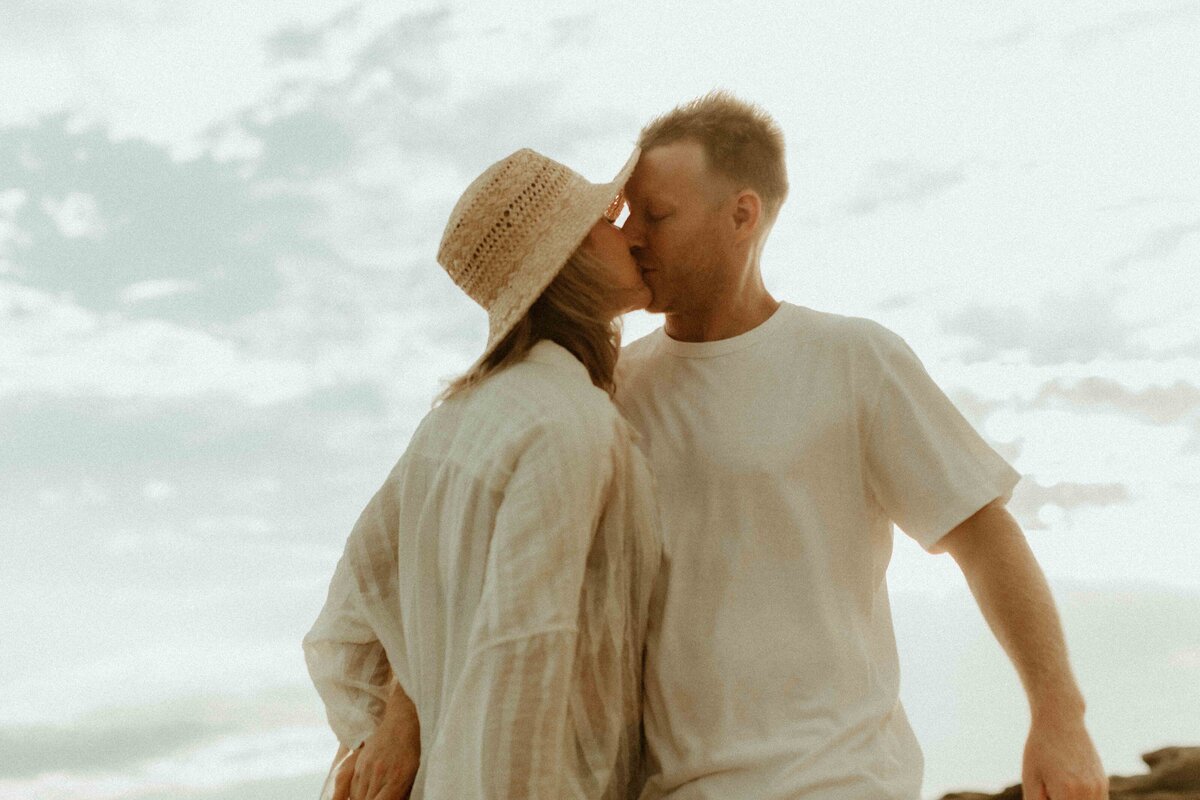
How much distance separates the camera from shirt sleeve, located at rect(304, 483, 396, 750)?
2.67m

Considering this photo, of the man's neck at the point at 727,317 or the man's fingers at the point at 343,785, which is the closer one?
the man's fingers at the point at 343,785

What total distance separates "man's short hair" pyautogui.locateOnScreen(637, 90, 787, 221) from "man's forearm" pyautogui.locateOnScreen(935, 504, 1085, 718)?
88 cm

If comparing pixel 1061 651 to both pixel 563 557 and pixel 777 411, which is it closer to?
pixel 777 411

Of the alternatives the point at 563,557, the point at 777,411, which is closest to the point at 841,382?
the point at 777,411

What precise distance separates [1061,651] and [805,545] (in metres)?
0.55

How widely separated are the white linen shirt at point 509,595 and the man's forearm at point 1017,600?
2.20ft

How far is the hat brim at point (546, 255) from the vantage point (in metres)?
2.49

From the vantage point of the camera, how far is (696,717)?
101 inches

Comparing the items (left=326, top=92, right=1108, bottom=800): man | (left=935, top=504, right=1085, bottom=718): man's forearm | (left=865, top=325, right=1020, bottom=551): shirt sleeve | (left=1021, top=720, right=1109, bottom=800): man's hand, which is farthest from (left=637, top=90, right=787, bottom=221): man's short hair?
(left=1021, top=720, right=1109, bottom=800): man's hand

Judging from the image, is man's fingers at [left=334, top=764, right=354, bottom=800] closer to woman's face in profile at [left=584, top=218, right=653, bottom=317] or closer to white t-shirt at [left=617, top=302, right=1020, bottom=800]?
white t-shirt at [left=617, top=302, right=1020, bottom=800]

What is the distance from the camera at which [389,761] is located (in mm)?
2498

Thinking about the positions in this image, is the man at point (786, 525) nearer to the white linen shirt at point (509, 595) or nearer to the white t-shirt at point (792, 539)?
the white t-shirt at point (792, 539)

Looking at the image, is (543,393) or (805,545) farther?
(805,545)

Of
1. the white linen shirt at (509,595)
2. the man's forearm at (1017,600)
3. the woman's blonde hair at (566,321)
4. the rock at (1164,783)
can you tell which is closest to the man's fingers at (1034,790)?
the man's forearm at (1017,600)
